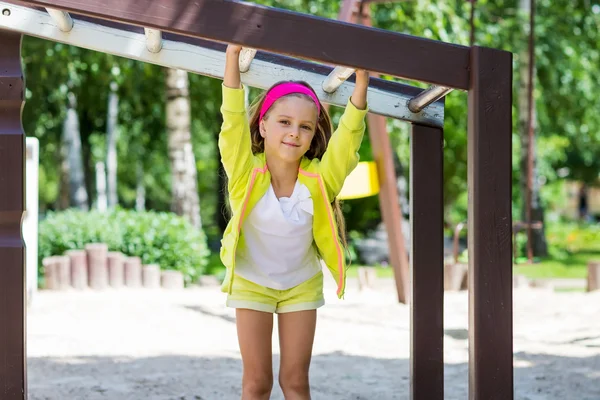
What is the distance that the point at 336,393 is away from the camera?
161 inches

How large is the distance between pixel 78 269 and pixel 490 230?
22.2 feet

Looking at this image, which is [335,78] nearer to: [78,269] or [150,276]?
[78,269]

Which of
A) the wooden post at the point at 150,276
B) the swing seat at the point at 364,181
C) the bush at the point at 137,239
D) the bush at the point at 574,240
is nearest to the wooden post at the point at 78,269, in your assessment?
the wooden post at the point at 150,276

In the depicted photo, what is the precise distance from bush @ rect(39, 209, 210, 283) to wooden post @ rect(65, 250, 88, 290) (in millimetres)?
999

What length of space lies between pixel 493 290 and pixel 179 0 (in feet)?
3.49

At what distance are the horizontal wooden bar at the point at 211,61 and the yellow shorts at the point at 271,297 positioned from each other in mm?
712

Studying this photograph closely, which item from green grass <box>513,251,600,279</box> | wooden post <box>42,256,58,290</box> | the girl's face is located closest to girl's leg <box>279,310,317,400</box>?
the girl's face

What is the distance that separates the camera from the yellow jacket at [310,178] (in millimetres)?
2746

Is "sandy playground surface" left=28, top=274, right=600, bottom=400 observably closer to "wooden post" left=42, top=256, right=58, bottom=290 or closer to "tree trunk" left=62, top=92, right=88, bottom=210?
"wooden post" left=42, top=256, right=58, bottom=290

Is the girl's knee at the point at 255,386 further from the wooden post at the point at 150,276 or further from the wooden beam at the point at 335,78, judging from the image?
the wooden post at the point at 150,276

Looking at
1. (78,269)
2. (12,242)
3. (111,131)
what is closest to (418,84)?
(78,269)

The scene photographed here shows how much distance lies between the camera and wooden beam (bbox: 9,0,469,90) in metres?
2.16

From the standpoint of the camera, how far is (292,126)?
110 inches

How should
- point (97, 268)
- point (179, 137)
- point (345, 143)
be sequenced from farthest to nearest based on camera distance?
point (179, 137)
point (97, 268)
point (345, 143)
